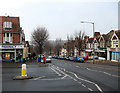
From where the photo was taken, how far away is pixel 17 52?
1545 inches

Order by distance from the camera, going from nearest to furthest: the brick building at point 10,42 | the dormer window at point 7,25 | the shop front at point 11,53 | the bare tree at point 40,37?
the shop front at point 11,53
the brick building at point 10,42
the dormer window at point 7,25
the bare tree at point 40,37

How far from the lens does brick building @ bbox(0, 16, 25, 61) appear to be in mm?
37891

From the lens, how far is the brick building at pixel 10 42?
37.9 metres

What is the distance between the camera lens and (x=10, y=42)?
38344 mm

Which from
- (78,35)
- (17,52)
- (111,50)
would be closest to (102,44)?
(111,50)

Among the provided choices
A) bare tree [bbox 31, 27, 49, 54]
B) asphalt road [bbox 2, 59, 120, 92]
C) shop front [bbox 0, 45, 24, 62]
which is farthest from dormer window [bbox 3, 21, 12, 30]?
asphalt road [bbox 2, 59, 120, 92]

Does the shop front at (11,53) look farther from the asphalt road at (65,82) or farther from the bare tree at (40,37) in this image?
the asphalt road at (65,82)

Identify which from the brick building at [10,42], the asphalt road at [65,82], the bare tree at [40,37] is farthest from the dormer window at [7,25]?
the asphalt road at [65,82]

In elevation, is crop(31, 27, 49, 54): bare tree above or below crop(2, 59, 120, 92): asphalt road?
above

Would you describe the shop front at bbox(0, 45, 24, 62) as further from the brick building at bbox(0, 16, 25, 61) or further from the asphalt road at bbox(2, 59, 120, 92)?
the asphalt road at bbox(2, 59, 120, 92)

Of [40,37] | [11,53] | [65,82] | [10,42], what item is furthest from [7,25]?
[65,82]

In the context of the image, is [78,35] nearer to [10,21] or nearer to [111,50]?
[111,50]

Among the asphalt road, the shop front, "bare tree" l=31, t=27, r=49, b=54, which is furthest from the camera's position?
"bare tree" l=31, t=27, r=49, b=54

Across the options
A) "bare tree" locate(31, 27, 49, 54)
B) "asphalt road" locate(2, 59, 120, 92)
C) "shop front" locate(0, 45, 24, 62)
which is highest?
"bare tree" locate(31, 27, 49, 54)
